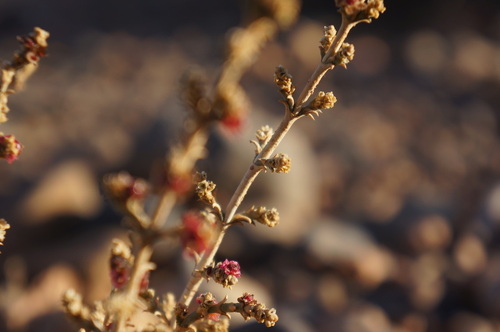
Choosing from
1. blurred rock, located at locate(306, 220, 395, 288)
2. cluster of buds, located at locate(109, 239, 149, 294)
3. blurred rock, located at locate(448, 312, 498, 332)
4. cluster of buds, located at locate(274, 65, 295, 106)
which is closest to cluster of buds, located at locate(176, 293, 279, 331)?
cluster of buds, located at locate(109, 239, 149, 294)

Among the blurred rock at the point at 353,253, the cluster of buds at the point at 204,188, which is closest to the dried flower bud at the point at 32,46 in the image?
the cluster of buds at the point at 204,188

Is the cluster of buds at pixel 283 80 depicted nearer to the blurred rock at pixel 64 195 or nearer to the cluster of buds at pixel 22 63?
the cluster of buds at pixel 22 63

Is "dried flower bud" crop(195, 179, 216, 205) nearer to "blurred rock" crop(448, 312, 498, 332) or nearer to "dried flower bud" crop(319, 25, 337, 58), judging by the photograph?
"dried flower bud" crop(319, 25, 337, 58)

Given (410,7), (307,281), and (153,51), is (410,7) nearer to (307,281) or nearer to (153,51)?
(153,51)

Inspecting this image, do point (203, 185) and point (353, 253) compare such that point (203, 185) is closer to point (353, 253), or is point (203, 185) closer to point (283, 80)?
point (283, 80)

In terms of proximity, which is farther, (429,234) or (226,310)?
(429,234)

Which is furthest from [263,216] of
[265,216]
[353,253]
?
[353,253]
